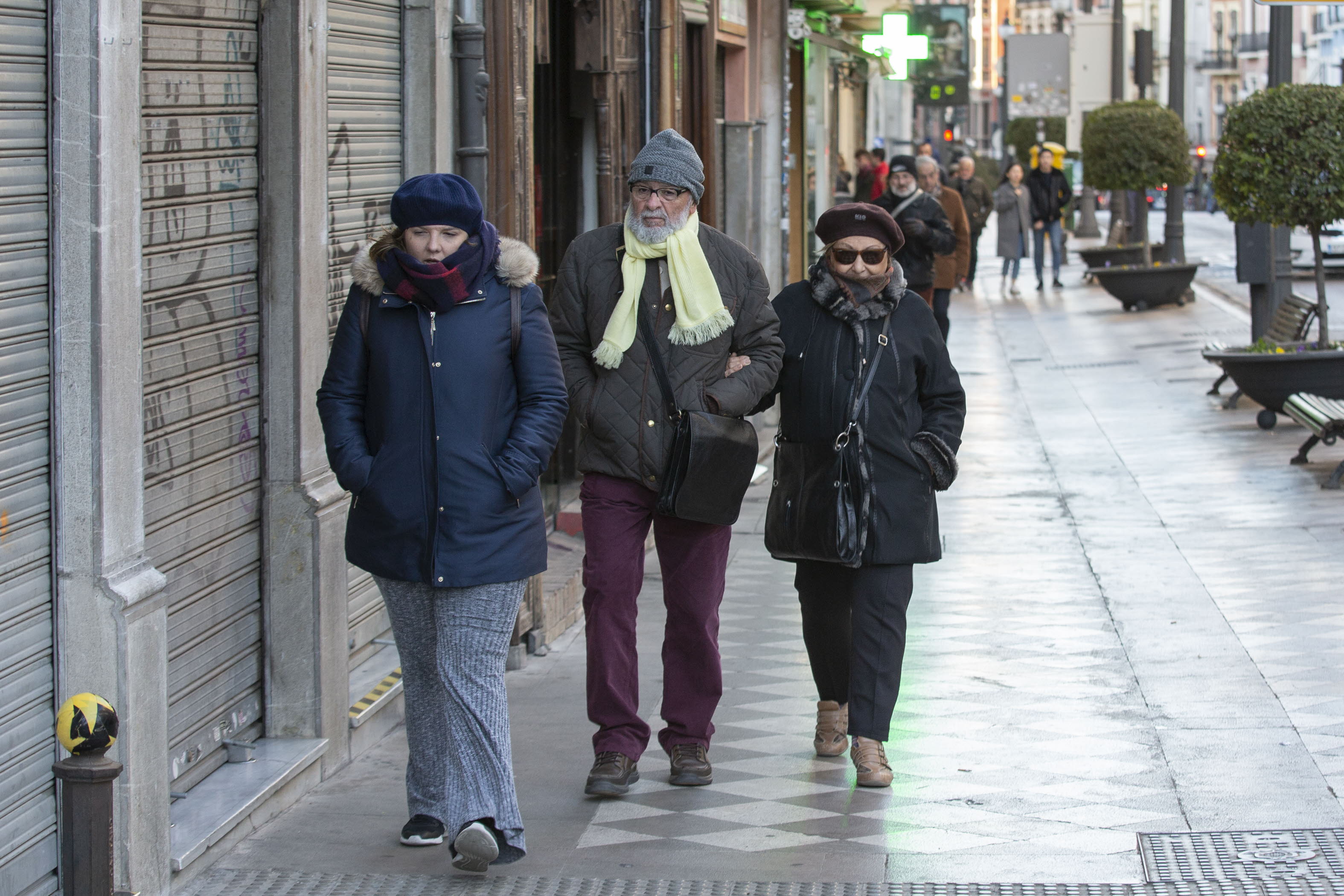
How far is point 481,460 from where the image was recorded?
4730mm

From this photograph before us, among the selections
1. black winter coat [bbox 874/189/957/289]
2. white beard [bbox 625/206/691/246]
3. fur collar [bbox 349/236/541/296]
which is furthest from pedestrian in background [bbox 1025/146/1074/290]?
fur collar [bbox 349/236/541/296]

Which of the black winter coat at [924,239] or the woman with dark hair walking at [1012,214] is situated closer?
the black winter coat at [924,239]

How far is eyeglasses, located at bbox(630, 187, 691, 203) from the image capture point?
5535 mm

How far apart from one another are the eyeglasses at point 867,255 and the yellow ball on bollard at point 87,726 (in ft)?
9.46

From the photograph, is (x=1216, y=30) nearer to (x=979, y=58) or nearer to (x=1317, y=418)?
(x=979, y=58)

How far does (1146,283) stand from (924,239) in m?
10.5

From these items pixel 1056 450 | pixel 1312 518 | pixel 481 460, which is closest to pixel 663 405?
pixel 481 460

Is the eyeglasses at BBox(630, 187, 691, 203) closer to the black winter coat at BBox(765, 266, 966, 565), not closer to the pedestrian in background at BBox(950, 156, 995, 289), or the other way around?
the black winter coat at BBox(765, 266, 966, 565)

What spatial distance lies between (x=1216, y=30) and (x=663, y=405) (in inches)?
5065

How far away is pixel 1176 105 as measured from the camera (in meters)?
26.0

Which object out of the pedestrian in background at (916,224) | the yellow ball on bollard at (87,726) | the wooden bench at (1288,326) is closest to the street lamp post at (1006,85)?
the wooden bench at (1288,326)

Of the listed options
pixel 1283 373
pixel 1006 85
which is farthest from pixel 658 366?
pixel 1006 85

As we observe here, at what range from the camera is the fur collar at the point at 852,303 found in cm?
573

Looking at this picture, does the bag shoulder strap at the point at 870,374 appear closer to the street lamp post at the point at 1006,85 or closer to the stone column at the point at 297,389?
the stone column at the point at 297,389
